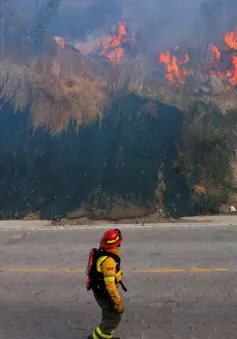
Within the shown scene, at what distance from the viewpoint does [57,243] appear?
1101cm

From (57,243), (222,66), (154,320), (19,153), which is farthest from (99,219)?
(222,66)

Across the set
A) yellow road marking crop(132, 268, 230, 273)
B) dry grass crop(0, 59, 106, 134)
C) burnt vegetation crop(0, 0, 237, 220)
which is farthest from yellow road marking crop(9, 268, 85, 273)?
dry grass crop(0, 59, 106, 134)

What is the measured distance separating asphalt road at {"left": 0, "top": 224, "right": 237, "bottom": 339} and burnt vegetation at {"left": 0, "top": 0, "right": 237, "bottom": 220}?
3.48 metres

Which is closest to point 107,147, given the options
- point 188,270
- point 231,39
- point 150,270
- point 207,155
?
point 207,155

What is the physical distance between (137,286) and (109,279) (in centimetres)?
300

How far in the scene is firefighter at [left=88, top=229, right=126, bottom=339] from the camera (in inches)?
186

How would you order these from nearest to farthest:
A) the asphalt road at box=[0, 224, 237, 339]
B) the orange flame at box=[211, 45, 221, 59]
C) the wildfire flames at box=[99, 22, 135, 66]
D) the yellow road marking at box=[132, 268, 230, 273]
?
the asphalt road at box=[0, 224, 237, 339] < the yellow road marking at box=[132, 268, 230, 273] < the orange flame at box=[211, 45, 221, 59] < the wildfire flames at box=[99, 22, 135, 66]

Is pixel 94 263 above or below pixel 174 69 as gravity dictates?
below

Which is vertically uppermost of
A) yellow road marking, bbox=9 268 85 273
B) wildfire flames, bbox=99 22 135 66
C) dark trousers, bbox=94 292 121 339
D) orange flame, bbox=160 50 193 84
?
wildfire flames, bbox=99 22 135 66

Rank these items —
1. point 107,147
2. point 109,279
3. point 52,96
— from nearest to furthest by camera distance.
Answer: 1. point 109,279
2. point 107,147
3. point 52,96

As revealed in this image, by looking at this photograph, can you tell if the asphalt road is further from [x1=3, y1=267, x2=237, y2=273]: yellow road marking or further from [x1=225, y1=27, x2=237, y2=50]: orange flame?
[x1=225, y1=27, x2=237, y2=50]: orange flame

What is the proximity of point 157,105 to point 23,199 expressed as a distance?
25.2 feet

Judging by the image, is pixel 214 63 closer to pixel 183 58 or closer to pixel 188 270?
pixel 183 58

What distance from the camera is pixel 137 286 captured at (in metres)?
7.52
